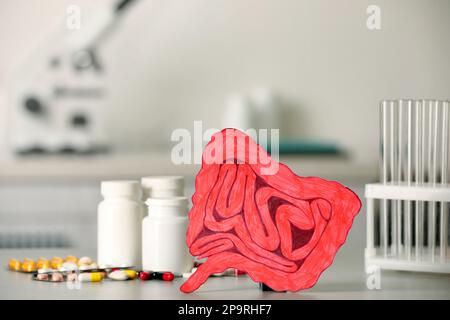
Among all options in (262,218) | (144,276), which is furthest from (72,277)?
(262,218)

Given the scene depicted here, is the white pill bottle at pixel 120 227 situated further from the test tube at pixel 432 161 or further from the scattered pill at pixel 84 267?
the test tube at pixel 432 161

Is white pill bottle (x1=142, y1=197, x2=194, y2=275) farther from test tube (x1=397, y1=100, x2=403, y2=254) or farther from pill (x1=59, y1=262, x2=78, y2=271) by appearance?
test tube (x1=397, y1=100, x2=403, y2=254)

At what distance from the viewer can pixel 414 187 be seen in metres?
1.35

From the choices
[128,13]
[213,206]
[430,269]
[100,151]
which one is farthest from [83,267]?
[128,13]

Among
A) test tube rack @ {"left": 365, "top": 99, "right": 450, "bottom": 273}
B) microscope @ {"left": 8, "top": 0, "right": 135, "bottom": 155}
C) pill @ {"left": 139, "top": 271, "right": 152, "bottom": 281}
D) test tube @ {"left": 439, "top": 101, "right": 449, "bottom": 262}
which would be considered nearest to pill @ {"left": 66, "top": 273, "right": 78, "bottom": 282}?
pill @ {"left": 139, "top": 271, "right": 152, "bottom": 281}

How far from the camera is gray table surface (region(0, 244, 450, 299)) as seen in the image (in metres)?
1.13

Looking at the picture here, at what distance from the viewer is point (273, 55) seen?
359 cm

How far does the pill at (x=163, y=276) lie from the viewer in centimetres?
Result: 127

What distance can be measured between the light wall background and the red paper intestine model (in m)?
2.37

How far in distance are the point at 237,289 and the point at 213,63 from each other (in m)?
2.49

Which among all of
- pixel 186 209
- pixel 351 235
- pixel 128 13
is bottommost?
pixel 351 235

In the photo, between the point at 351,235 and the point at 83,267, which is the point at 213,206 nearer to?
the point at 83,267

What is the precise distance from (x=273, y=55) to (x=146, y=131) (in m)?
0.75

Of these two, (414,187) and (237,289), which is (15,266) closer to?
(237,289)
